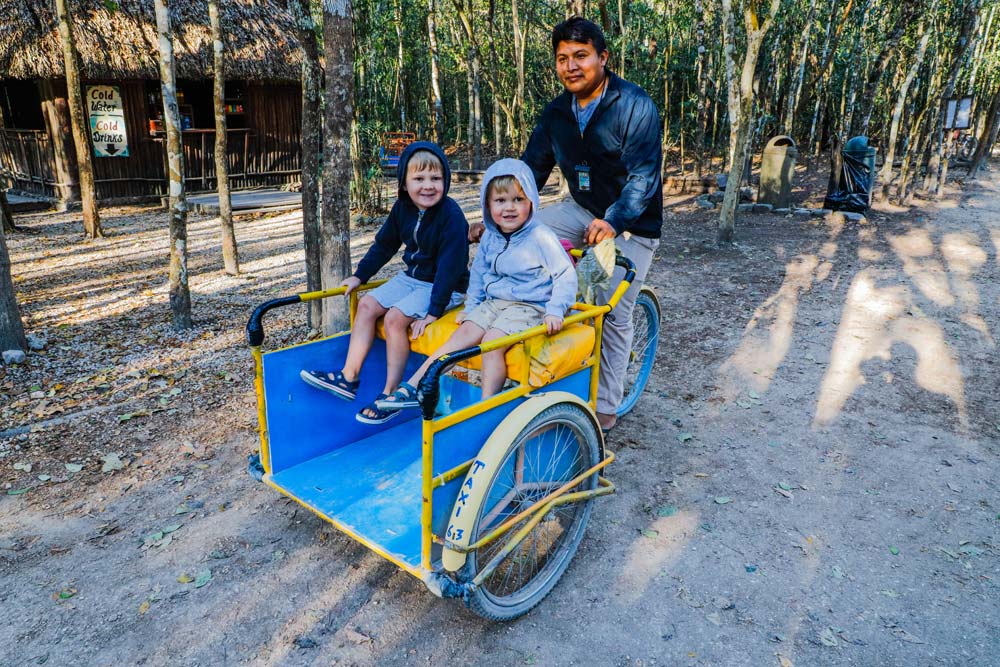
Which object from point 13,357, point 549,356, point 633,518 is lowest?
point 633,518

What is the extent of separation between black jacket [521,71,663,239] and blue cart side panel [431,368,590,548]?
1252 mm

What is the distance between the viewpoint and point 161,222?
38.8 ft

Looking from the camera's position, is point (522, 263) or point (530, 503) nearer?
point (530, 503)

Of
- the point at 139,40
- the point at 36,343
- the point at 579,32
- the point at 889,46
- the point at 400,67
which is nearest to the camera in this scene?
the point at 579,32

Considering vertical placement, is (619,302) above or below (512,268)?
below

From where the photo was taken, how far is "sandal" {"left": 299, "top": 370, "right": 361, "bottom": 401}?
300 centimetres

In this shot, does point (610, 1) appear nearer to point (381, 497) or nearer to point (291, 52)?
point (291, 52)

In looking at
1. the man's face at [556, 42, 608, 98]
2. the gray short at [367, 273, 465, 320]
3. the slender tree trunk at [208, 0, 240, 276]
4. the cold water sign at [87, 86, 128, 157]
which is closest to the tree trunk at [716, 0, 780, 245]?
the man's face at [556, 42, 608, 98]

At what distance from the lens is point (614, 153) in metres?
3.47

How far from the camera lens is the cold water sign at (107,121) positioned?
42.2 feet

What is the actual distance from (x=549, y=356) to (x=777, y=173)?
425 inches

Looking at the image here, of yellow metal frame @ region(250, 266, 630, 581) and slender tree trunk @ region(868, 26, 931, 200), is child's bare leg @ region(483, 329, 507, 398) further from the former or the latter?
slender tree trunk @ region(868, 26, 931, 200)

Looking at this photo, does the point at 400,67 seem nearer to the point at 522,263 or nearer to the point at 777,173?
the point at 777,173

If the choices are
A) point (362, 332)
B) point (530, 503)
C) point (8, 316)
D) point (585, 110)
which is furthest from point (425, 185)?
point (8, 316)
